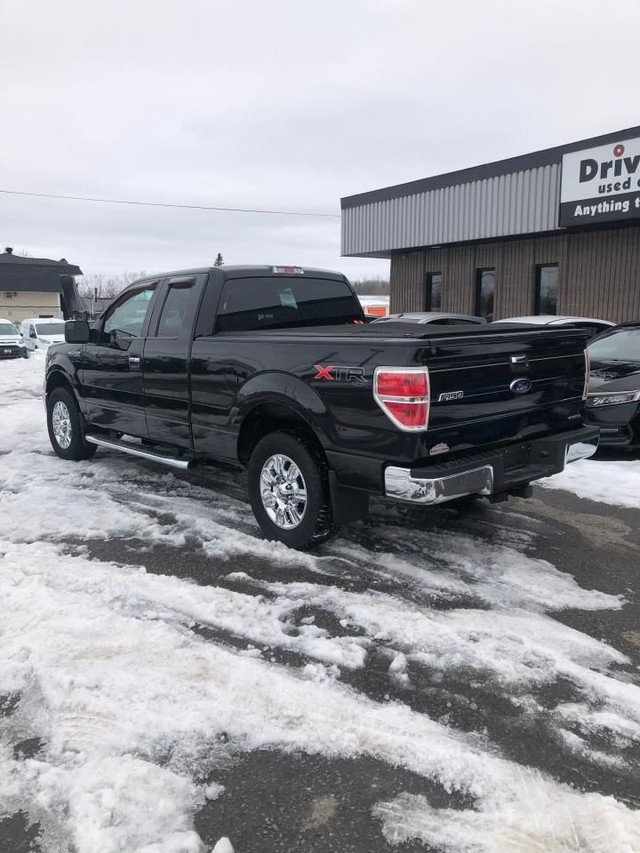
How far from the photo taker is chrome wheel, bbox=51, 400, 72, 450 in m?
7.83

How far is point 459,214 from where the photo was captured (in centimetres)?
1728

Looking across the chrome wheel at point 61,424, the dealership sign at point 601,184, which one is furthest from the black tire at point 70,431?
the dealership sign at point 601,184

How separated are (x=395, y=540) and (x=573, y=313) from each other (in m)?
12.8

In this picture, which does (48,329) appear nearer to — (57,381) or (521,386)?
(57,381)

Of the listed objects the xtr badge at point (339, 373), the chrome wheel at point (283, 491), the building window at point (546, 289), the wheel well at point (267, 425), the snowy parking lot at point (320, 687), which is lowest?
the snowy parking lot at point (320, 687)

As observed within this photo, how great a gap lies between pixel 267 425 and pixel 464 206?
1365 cm

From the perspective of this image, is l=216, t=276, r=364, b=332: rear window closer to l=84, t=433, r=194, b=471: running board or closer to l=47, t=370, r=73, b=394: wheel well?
l=84, t=433, r=194, b=471: running board

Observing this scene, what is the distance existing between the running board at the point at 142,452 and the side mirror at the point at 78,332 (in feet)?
3.34

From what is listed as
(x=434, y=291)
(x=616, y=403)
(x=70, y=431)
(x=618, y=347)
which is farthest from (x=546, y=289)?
(x=70, y=431)

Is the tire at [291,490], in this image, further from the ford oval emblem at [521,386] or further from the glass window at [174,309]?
the glass window at [174,309]

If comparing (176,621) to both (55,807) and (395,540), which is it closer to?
(55,807)

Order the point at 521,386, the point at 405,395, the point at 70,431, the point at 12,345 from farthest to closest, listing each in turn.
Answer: the point at 12,345 → the point at 70,431 → the point at 521,386 → the point at 405,395

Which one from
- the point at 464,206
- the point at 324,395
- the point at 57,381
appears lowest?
the point at 57,381

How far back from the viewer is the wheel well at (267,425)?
190 inches
